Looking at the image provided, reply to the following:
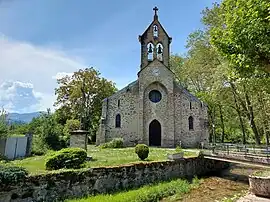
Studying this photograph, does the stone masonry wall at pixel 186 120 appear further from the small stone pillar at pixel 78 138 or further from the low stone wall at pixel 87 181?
the small stone pillar at pixel 78 138

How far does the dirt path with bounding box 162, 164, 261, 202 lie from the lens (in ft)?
37.1

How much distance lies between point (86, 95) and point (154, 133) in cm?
1549

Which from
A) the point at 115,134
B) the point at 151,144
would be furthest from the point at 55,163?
the point at 151,144

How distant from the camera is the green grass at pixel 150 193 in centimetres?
1004

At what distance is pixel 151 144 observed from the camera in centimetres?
2858

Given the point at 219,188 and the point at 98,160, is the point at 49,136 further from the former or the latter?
the point at 219,188

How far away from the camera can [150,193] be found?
36.9 ft

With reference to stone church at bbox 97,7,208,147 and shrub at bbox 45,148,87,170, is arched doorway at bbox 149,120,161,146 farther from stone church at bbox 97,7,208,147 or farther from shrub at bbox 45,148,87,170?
shrub at bbox 45,148,87,170

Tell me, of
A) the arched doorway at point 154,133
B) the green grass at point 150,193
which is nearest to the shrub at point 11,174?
the green grass at point 150,193

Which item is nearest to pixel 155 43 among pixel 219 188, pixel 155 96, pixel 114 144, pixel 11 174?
pixel 155 96

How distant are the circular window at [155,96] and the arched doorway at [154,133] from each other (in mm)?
2620

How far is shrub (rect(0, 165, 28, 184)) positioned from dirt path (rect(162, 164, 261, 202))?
637cm

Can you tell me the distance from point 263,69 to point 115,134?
18453 mm

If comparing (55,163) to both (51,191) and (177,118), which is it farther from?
(177,118)
